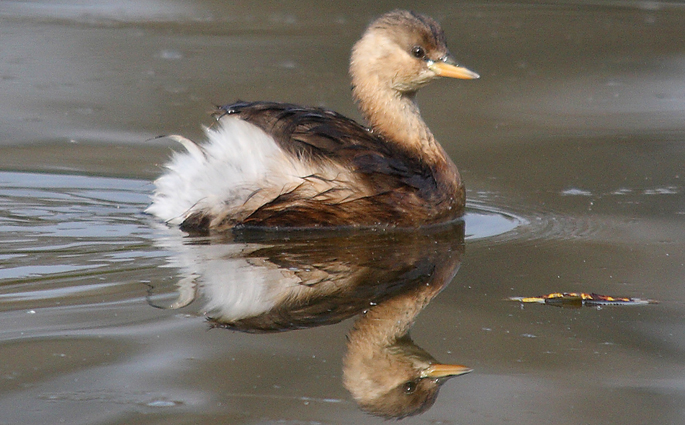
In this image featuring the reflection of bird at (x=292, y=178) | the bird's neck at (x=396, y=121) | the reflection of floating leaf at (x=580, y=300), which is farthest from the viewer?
the bird's neck at (x=396, y=121)

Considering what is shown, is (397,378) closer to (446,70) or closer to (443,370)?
(443,370)

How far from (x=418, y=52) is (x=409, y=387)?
283cm

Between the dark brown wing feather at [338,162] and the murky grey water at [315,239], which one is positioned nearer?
the murky grey water at [315,239]

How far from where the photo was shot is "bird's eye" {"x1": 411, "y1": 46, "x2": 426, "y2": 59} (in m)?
5.87

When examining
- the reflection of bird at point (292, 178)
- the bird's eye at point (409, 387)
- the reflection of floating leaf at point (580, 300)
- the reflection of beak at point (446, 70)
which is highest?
the reflection of beak at point (446, 70)

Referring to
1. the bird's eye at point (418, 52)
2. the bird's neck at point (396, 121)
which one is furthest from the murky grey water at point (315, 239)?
the bird's eye at point (418, 52)

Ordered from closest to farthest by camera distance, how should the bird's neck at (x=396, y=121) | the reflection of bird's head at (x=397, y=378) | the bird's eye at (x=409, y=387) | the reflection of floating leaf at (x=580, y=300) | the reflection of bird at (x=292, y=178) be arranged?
the reflection of bird's head at (x=397, y=378)
the bird's eye at (x=409, y=387)
the reflection of floating leaf at (x=580, y=300)
the reflection of bird at (x=292, y=178)
the bird's neck at (x=396, y=121)

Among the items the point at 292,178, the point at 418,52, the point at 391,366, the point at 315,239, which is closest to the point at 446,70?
the point at 418,52

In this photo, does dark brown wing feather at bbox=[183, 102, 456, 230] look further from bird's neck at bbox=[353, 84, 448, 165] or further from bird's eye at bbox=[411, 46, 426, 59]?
bird's eye at bbox=[411, 46, 426, 59]

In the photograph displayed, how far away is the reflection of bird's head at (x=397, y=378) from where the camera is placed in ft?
10.9

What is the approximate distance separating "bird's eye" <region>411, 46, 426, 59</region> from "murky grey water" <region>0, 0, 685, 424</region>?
2.90 feet

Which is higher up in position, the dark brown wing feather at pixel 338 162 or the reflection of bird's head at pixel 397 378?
the dark brown wing feather at pixel 338 162

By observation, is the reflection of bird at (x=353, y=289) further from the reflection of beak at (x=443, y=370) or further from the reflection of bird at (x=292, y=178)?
the reflection of bird at (x=292, y=178)

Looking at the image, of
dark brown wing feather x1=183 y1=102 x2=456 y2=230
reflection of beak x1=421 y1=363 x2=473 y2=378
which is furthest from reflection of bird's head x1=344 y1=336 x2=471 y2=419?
dark brown wing feather x1=183 y1=102 x2=456 y2=230
